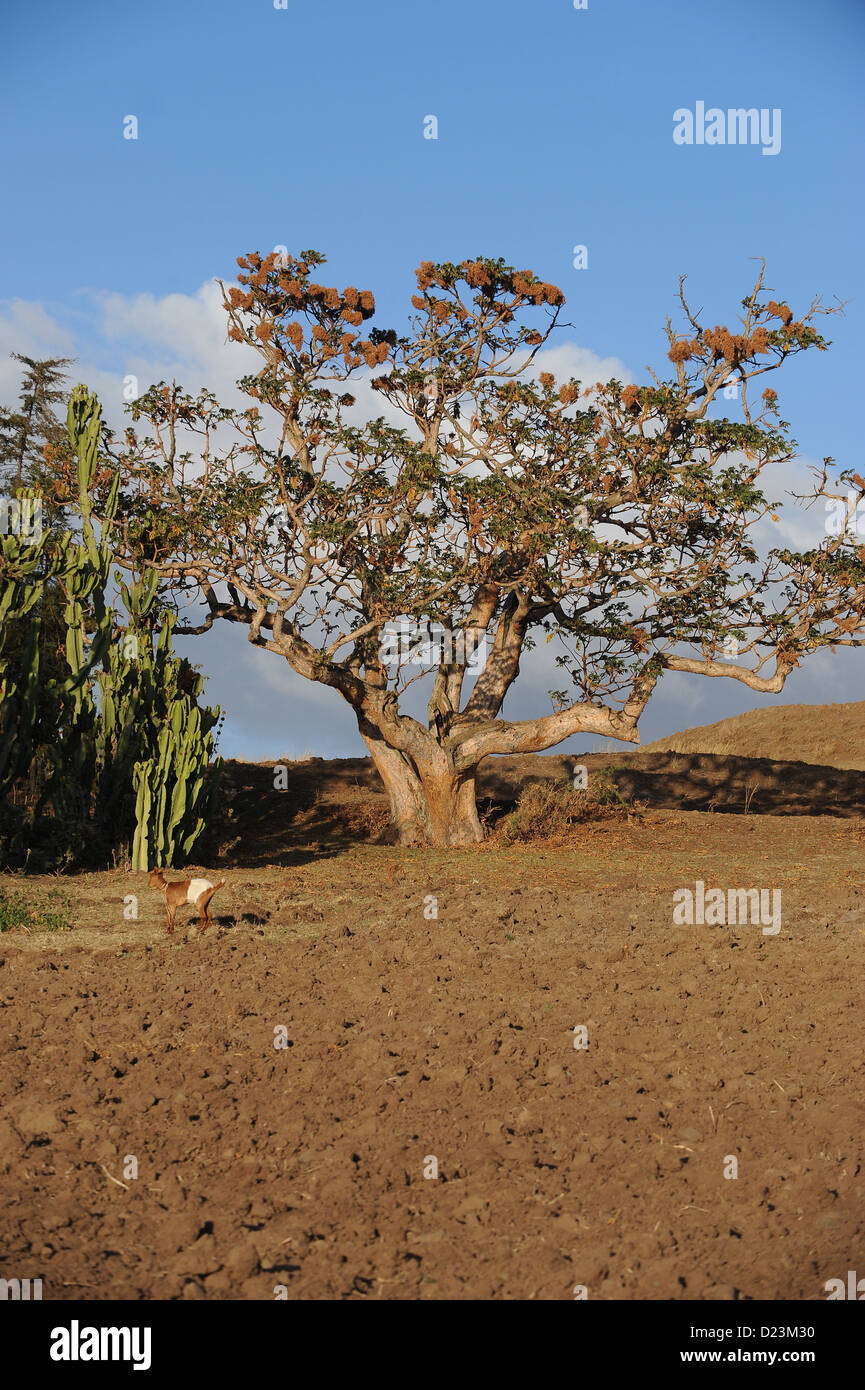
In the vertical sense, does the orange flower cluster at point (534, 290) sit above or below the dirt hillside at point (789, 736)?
above

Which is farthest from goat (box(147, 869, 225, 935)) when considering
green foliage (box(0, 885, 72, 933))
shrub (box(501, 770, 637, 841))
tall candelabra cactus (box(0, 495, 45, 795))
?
shrub (box(501, 770, 637, 841))

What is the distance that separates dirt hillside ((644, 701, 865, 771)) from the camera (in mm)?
30672

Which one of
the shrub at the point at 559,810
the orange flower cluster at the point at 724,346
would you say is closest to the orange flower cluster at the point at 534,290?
the orange flower cluster at the point at 724,346

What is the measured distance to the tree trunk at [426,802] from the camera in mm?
16078

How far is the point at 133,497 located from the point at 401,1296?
1369cm

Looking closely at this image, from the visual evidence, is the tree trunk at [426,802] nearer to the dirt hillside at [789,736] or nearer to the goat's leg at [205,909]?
the goat's leg at [205,909]

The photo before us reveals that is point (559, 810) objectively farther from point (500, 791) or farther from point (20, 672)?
point (20, 672)

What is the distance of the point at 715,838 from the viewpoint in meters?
16.3

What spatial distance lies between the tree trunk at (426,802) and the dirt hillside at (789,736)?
1400cm

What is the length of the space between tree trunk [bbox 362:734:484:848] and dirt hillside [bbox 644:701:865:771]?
14.0m

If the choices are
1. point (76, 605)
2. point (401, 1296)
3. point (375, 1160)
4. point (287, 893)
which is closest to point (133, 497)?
point (76, 605)

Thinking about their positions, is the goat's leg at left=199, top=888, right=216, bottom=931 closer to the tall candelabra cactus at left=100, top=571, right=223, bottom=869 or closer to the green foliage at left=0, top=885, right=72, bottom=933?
the green foliage at left=0, top=885, right=72, bottom=933

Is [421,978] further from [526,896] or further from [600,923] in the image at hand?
[526,896]

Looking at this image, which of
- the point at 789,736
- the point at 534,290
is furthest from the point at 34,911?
the point at 789,736
